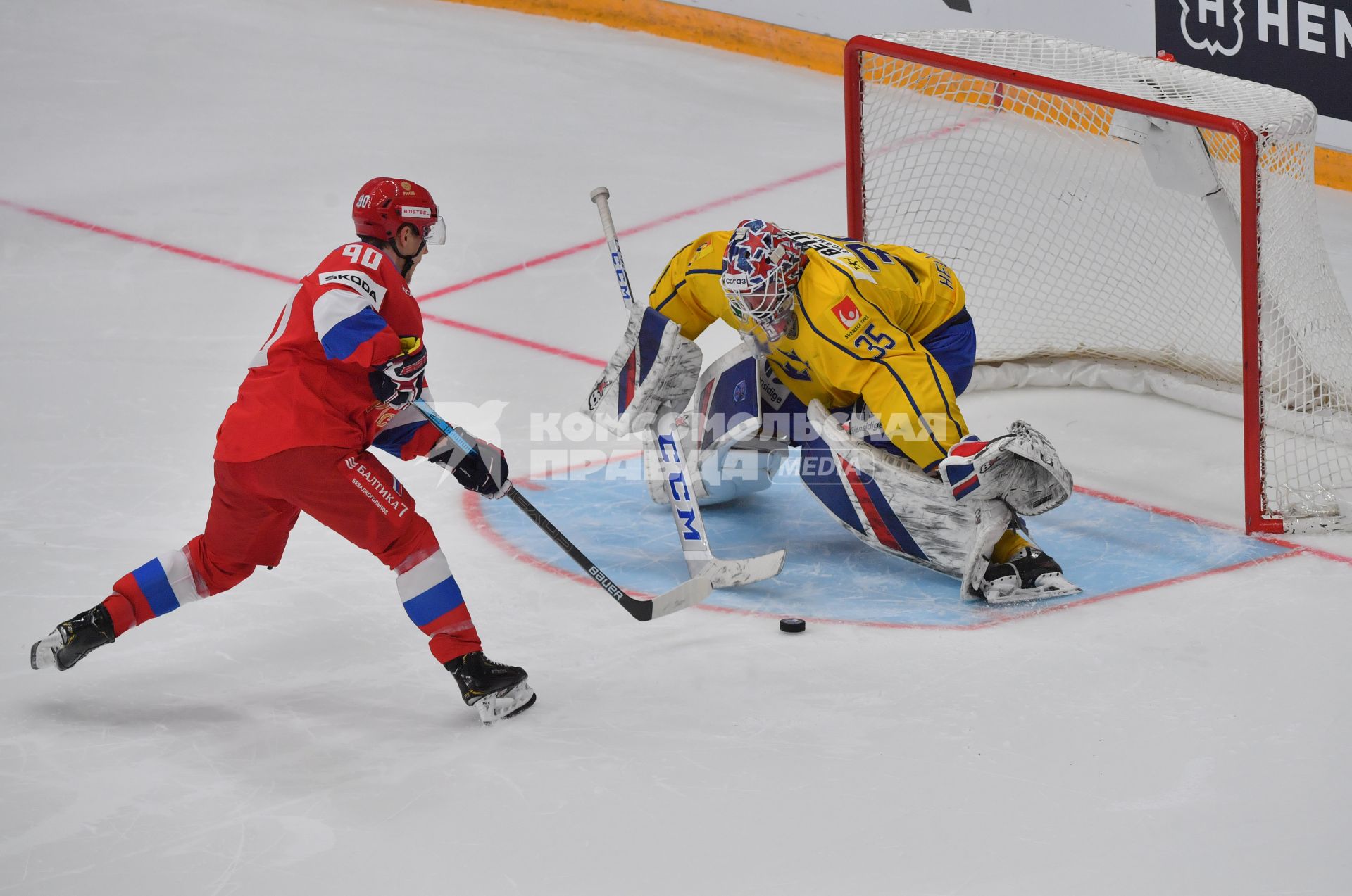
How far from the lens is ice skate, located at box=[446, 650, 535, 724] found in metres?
3.42

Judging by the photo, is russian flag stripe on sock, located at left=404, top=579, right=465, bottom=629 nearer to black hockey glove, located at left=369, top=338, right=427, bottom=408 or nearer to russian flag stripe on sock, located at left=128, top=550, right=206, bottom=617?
black hockey glove, located at left=369, top=338, right=427, bottom=408

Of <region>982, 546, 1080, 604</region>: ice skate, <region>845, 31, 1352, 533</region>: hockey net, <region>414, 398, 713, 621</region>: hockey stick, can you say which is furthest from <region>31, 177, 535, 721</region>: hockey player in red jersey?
<region>845, 31, 1352, 533</region>: hockey net

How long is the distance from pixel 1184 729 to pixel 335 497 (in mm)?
1783

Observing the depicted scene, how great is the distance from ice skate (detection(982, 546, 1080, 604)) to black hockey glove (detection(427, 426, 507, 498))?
46.1 inches

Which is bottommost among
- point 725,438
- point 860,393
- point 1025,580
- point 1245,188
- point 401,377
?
point 1025,580

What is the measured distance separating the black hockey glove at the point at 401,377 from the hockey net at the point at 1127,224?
1.98 metres

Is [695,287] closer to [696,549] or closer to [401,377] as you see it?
[696,549]

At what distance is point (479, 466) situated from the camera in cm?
372

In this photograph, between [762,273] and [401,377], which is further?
[762,273]

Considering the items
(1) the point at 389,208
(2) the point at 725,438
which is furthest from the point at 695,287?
(1) the point at 389,208

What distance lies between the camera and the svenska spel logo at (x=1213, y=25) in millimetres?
6613

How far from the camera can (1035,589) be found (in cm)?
396

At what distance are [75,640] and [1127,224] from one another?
338cm

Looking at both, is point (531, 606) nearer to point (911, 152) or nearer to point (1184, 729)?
point (1184, 729)
